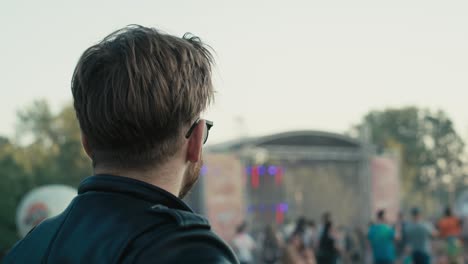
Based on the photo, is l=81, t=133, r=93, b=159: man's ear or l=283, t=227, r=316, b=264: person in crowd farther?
l=283, t=227, r=316, b=264: person in crowd

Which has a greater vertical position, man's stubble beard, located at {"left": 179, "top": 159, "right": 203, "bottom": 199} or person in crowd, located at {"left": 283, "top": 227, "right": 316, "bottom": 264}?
man's stubble beard, located at {"left": 179, "top": 159, "right": 203, "bottom": 199}

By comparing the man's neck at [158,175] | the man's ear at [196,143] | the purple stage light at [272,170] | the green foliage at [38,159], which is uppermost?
the man's ear at [196,143]

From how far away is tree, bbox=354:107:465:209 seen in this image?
3234 inches

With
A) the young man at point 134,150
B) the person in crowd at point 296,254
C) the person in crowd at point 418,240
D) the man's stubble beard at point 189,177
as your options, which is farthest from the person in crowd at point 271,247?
the young man at point 134,150

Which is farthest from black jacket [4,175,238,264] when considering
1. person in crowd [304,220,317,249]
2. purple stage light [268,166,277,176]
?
purple stage light [268,166,277,176]

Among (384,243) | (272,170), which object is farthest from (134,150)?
(272,170)

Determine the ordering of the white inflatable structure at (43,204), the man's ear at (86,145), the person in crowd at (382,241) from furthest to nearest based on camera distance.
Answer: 1. the person in crowd at (382,241)
2. the white inflatable structure at (43,204)
3. the man's ear at (86,145)

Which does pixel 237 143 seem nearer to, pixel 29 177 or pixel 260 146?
pixel 260 146

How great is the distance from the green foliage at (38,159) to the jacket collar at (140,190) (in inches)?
1062

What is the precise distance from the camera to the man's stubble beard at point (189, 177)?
178 cm

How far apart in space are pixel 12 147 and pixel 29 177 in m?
24.5

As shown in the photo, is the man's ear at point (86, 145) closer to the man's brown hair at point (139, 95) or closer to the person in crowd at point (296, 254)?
the man's brown hair at point (139, 95)

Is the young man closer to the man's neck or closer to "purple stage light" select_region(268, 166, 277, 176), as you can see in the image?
the man's neck

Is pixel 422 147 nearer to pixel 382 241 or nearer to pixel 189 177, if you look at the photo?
pixel 382 241
